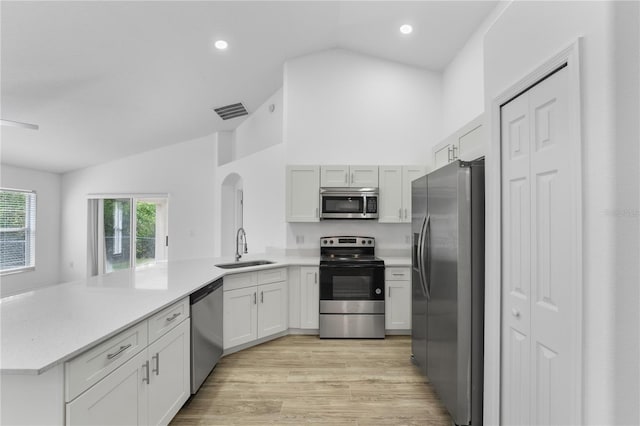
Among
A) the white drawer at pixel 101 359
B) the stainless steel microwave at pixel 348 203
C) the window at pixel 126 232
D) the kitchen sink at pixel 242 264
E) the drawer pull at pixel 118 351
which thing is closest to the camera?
the white drawer at pixel 101 359

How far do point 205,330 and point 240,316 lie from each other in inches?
28.5

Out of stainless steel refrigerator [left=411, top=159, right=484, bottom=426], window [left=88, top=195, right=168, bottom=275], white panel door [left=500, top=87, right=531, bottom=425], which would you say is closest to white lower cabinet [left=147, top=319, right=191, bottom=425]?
stainless steel refrigerator [left=411, top=159, right=484, bottom=426]

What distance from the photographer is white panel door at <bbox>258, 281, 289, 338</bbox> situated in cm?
351

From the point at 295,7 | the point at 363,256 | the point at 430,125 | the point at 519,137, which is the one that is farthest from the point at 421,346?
the point at 295,7

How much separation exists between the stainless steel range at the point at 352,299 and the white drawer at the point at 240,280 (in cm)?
82

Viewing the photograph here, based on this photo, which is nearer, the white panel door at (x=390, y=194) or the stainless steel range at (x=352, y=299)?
the stainless steel range at (x=352, y=299)

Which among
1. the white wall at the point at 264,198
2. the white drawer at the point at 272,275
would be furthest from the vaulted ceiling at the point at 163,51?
the white drawer at the point at 272,275

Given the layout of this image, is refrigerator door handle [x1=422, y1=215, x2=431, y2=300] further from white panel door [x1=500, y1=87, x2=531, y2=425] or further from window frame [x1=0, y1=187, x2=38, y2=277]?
window frame [x1=0, y1=187, x2=38, y2=277]

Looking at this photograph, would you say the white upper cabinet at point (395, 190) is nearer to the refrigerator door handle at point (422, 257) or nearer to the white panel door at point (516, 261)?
the refrigerator door handle at point (422, 257)

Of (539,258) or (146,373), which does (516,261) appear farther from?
(146,373)

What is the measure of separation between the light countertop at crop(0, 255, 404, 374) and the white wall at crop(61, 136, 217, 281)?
11.1ft

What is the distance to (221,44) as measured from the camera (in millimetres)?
3717

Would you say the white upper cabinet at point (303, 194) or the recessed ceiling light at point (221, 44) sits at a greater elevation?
the recessed ceiling light at point (221, 44)

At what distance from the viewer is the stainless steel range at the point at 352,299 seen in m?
3.75
